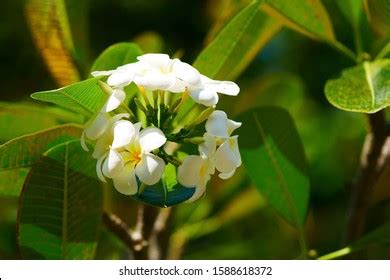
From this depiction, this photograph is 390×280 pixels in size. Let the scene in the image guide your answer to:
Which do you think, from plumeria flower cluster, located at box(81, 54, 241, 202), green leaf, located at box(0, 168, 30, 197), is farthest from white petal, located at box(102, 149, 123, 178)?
green leaf, located at box(0, 168, 30, 197)

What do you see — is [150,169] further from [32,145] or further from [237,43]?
[237,43]

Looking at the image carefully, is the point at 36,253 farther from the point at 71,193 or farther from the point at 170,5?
the point at 170,5

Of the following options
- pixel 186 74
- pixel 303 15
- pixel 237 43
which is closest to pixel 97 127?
pixel 186 74

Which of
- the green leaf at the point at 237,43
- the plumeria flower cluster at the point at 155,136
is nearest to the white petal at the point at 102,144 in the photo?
the plumeria flower cluster at the point at 155,136

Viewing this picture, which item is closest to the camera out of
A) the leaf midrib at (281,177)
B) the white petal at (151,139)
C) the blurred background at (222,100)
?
the white petal at (151,139)

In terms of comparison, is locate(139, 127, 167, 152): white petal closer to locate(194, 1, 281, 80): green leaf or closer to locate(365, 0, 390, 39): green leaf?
locate(194, 1, 281, 80): green leaf

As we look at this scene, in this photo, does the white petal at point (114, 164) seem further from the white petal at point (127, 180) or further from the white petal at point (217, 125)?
the white petal at point (217, 125)

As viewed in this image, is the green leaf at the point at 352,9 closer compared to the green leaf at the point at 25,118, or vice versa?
the green leaf at the point at 25,118
